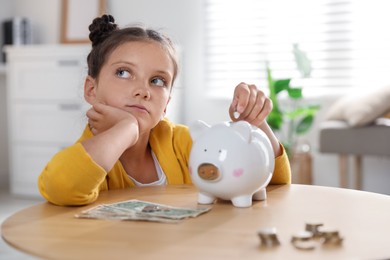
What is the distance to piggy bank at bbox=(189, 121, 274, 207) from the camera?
96 cm

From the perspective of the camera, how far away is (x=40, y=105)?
3.86 metres

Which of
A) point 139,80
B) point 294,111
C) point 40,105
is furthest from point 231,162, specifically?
point 40,105

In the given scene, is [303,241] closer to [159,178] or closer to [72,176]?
[72,176]

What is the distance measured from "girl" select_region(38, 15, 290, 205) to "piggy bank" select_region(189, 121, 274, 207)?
0.18 m

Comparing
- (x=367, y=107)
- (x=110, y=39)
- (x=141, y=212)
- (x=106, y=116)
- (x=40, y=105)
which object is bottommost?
(x=40, y=105)

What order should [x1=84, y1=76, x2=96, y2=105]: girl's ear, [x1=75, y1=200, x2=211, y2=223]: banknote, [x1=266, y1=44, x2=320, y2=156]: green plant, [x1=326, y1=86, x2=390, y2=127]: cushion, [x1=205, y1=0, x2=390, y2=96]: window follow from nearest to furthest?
1. [x1=75, y1=200, x2=211, y2=223]: banknote
2. [x1=84, y1=76, x2=96, y2=105]: girl's ear
3. [x1=326, y1=86, x2=390, y2=127]: cushion
4. [x1=266, y1=44, x2=320, y2=156]: green plant
5. [x1=205, y1=0, x2=390, y2=96]: window

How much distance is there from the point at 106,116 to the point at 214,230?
1.53ft

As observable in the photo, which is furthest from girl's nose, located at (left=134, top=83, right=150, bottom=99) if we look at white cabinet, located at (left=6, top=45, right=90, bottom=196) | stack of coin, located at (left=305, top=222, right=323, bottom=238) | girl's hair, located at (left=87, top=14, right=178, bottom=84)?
white cabinet, located at (left=6, top=45, right=90, bottom=196)

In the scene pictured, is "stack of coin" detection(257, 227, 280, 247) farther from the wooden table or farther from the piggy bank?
the piggy bank

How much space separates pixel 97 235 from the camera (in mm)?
808

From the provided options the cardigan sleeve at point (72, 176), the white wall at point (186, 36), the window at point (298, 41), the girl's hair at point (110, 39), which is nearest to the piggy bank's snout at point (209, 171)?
the cardigan sleeve at point (72, 176)

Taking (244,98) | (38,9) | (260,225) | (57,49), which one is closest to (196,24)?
(57,49)

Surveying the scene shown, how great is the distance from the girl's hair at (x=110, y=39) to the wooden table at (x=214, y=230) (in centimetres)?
39

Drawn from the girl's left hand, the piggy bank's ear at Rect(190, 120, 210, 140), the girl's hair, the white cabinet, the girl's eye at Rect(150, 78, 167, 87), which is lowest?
the white cabinet
